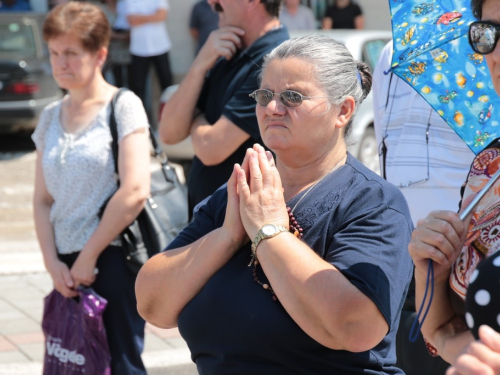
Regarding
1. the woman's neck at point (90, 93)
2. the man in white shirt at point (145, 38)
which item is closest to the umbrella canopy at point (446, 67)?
the woman's neck at point (90, 93)

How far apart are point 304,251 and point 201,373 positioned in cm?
56

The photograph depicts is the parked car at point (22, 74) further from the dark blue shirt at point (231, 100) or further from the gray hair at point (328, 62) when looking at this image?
the gray hair at point (328, 62)

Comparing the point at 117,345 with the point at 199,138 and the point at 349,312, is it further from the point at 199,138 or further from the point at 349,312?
the point at 349,312

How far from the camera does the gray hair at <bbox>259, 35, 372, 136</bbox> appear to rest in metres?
2.59

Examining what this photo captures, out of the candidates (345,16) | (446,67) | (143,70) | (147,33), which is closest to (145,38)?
(147,33)

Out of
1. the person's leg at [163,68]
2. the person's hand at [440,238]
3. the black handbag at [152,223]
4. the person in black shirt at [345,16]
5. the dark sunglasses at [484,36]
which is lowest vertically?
the person's leg at [163,68]

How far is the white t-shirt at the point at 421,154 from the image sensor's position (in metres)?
3.34

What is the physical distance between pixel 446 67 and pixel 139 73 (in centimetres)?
965

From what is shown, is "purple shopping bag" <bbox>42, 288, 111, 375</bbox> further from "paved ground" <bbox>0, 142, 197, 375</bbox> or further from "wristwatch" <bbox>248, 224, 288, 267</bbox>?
"wristwatch" <bbox>248, 224, 288, 267</bbox>

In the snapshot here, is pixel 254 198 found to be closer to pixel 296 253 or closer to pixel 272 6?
pixel 296 253

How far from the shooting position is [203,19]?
42.0 ft

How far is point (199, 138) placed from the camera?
12.3ft

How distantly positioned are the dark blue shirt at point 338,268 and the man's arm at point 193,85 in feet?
4.48

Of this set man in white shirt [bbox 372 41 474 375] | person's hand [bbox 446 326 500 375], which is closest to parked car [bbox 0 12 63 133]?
man in white shirt [bbox 372 41 474 375]
